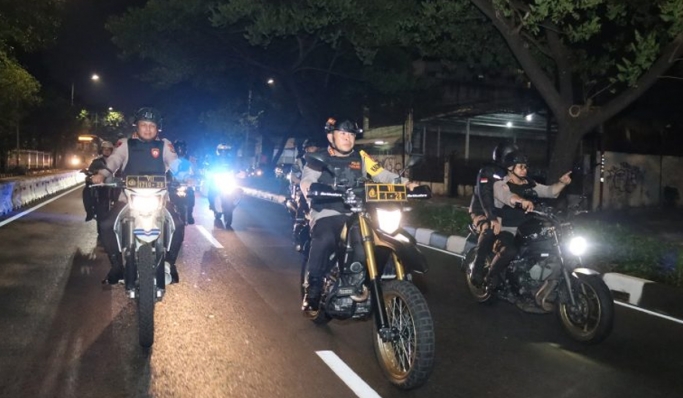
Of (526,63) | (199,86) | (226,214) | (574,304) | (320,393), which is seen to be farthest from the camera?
(199,86)

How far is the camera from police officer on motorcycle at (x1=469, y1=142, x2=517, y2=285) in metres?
7.04

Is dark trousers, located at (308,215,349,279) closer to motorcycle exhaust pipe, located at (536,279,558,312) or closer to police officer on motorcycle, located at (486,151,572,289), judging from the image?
police officer on motorcycle, located at (486,151,572,289)

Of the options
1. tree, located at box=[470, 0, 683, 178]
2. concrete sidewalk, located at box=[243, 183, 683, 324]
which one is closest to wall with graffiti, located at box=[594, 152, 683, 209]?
tree, located at box=[470, 0, 683, 178]

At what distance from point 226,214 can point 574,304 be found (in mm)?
10296

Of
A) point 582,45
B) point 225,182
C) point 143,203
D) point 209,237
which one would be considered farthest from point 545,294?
point 582,45

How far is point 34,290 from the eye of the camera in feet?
25.1

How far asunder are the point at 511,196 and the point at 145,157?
3.70 m

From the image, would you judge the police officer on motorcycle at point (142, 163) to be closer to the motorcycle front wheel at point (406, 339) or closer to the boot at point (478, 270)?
the motorcycle front wheel at point (406, 339)

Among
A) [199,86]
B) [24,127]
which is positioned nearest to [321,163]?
[199,86]

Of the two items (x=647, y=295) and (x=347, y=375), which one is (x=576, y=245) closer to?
(x=347, y=375)

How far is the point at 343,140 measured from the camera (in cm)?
562

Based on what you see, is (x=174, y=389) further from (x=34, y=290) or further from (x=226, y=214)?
(x=226, y=214)

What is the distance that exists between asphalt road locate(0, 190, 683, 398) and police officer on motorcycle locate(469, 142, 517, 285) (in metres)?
0.56

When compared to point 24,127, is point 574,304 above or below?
below
